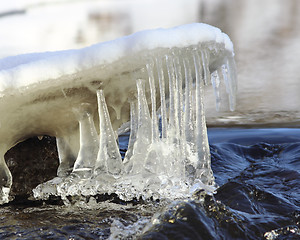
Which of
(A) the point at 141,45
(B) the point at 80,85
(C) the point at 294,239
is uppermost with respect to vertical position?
(A) the point at 141,45

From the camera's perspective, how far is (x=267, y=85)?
18.0 ft

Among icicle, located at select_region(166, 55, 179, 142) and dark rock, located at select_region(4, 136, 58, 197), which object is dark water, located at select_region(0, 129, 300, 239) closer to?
dark rock, located at select_region(4, 136, 58, 197)

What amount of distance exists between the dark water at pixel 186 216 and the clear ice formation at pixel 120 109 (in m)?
0.09

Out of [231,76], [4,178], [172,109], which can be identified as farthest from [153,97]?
[4,178]

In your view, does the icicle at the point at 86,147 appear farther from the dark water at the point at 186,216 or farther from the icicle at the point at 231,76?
the icicle at the point at 231,76

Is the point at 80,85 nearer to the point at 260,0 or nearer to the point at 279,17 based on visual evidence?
the point at 279,17

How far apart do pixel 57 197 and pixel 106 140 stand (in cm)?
39

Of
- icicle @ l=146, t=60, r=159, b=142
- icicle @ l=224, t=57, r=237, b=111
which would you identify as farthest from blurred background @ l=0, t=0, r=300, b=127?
icicle @ l=146, t=60, r=159, b=142

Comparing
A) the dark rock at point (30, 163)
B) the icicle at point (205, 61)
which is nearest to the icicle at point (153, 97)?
the icicle at point (205, 61)

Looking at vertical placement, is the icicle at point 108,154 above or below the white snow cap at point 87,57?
below

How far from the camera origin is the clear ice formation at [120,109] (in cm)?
170

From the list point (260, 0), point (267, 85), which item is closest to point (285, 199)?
point (267, 85)

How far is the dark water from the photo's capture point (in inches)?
60.7

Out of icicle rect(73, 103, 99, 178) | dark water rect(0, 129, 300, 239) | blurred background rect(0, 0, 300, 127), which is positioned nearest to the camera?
dark water rect(0, 129, 300, 239)
